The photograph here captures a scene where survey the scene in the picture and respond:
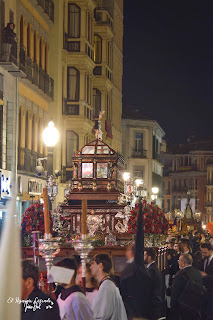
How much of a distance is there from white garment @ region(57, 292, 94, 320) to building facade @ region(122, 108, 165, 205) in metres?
76.1

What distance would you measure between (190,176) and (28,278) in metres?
150

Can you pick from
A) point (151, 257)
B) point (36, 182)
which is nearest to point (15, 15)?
point (36, 182)

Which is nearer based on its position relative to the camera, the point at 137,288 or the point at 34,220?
the point at 137,288

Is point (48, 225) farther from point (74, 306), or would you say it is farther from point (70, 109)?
point (70, 109)

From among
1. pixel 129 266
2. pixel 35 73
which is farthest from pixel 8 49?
pixel 129 266

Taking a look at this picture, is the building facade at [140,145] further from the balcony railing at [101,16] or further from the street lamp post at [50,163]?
the street lamp post at [50,163]

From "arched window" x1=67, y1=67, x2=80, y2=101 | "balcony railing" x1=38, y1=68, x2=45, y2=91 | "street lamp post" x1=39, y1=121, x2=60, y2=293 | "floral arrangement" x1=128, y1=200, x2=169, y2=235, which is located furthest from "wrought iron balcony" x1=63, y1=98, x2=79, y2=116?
"street lamp post" x1=39, y1=121, x2=60, y2=293

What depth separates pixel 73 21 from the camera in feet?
151

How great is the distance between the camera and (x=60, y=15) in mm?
42938

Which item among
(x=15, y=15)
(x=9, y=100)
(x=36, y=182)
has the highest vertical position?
(x=15, y=15)

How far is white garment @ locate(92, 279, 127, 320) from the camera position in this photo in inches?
403

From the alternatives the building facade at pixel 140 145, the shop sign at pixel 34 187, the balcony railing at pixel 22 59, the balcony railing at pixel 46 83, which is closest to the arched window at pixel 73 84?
the balcony railing at pixel 46 83

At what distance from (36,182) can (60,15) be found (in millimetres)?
8990

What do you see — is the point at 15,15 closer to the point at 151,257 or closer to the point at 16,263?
the point at 151,257
